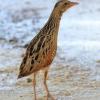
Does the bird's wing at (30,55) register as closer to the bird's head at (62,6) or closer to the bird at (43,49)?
the bird at (43,49)

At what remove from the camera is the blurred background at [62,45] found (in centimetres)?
1078

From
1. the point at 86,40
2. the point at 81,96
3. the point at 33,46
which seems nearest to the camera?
the point at 33,46

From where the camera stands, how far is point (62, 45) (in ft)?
46.1

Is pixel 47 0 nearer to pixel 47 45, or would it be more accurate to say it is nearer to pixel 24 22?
pixel 24 22

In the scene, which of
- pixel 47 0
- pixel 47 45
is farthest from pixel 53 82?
pixel 47 0

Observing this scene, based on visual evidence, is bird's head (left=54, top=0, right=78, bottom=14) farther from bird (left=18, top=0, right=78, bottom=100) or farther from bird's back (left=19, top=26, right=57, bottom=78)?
bird's back (left=19, top=26, right=57, bottom=78)

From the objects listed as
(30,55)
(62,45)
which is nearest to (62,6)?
(30,55)

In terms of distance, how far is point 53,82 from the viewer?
36.2 ft

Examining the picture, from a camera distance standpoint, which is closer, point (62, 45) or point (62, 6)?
point (62, 6)

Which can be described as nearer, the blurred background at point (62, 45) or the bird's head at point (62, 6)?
the bird's head at point (62, 6)

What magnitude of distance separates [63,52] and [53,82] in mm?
2481

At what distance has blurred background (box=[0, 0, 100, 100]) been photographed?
35.4 feet

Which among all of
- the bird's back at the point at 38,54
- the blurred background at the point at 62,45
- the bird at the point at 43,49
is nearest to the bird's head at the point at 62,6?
the bird at the point at 43,49

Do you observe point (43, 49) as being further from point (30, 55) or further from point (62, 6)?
point (62, 6)
